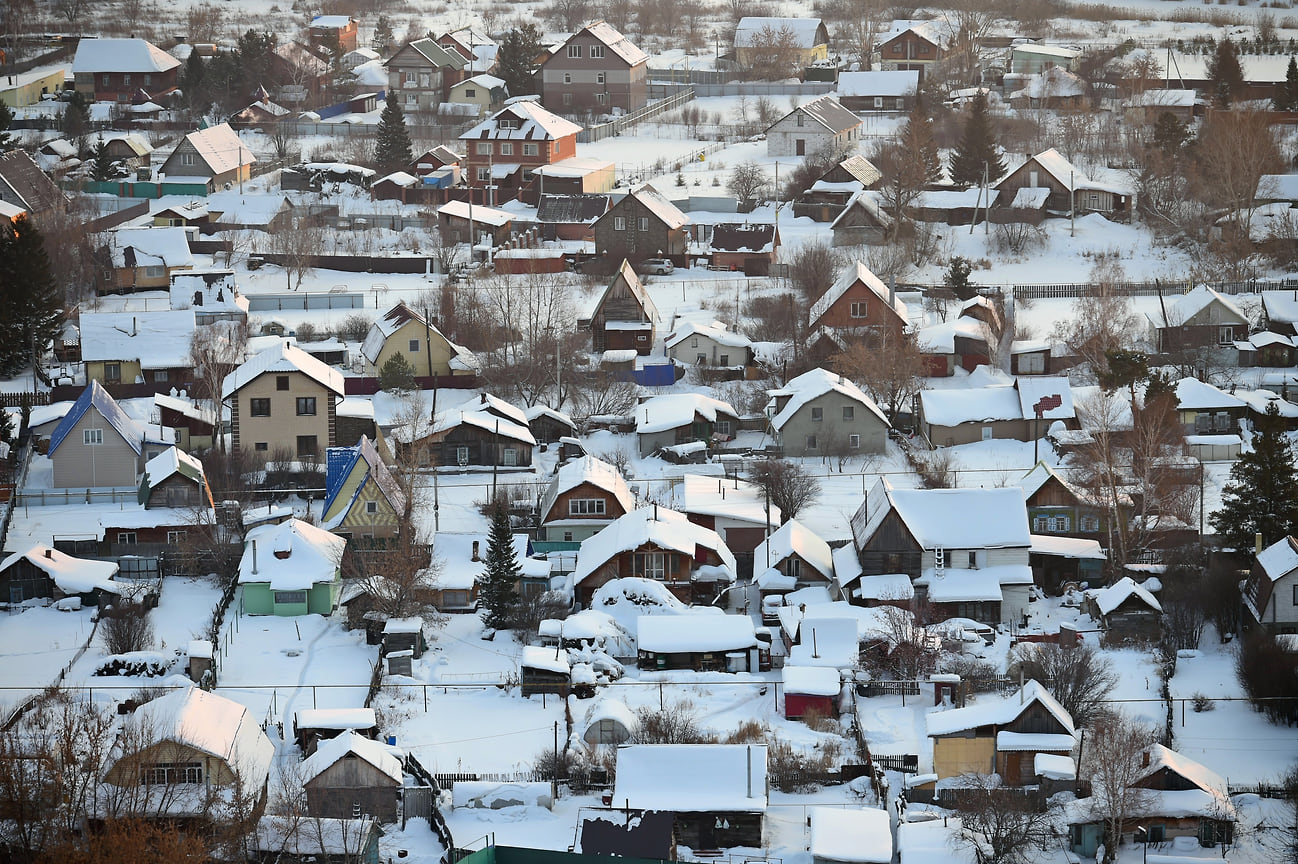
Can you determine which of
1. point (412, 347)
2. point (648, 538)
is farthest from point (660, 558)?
point (412, 347)

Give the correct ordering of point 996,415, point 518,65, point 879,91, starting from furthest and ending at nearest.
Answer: point 518,65, point 879,91, point 996,415

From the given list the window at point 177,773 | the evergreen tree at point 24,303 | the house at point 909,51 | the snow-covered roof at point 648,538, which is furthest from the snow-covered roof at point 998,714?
the house at point 909,51

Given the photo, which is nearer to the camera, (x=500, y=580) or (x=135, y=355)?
(x=500, y=580)

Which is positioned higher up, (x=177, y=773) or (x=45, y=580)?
(x=45, y=580)

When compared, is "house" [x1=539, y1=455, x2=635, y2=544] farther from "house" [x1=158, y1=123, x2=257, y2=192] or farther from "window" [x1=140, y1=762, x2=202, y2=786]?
"house" [x1=158, y1=123, x2=257, y2=192]

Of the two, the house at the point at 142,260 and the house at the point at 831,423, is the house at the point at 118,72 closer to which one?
the house at the point at 142,260

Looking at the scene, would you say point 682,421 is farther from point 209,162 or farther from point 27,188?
point 209,162

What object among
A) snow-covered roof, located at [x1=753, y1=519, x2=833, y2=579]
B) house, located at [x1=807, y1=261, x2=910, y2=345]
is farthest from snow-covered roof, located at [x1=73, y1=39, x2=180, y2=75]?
snow-covered roof, located at [x1=753, y1=519, x2=833, y2=579]
